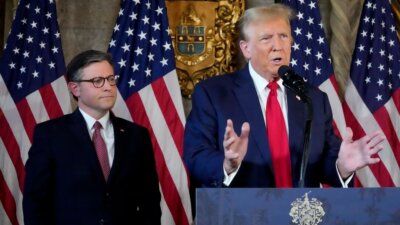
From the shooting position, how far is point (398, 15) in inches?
253

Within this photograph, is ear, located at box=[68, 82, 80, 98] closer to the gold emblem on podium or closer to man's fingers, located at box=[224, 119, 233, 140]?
man's fingers, located at box=[224, 119, 233, 140]

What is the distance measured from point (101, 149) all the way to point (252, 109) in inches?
47.2

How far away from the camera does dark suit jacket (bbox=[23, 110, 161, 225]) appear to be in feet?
13.0

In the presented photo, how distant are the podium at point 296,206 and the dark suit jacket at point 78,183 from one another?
Result: 1.80 m

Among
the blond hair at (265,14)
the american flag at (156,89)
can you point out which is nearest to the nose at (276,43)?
the blond hair at (265,14)

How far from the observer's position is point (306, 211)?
2.27 meters

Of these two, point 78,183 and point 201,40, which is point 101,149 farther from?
point 201,40

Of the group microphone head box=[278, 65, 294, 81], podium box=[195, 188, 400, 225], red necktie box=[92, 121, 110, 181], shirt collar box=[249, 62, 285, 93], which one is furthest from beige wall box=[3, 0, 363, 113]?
podium box=[195, 188, 400, 225]

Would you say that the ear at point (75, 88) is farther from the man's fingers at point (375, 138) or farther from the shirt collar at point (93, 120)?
the man's fingers at point (375, 138)

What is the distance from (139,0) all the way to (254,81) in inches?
104

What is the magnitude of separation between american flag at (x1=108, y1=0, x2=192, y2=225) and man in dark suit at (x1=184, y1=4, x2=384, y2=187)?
212 centimetres

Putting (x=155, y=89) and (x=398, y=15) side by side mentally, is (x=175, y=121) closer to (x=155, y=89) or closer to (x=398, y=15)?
(x=155, y=89)

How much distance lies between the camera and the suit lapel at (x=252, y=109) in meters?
3.17

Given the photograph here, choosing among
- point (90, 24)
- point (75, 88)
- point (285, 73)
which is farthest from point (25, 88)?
point (285, 73)
